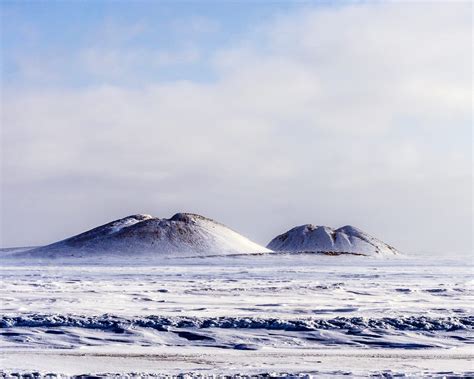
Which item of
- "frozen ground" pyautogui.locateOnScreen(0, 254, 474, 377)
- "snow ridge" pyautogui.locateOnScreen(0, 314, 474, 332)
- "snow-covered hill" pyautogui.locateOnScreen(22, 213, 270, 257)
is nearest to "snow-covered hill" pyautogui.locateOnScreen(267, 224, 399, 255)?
"snow-covered hill" pyautogui.locateOnScreen(22, 213, 270, 257)

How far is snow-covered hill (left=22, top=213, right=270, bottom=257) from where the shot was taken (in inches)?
3029

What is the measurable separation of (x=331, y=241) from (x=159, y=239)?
104ft

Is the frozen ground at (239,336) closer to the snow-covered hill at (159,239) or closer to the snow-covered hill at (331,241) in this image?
the snow-covered hill at (159,239)

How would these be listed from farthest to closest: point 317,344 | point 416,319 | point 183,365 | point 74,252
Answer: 1. point 74,252
2. point 416,319
3. point 317,344
4. point 183,365

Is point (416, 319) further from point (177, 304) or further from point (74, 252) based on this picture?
point (74, 252)

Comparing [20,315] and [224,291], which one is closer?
[20,315]

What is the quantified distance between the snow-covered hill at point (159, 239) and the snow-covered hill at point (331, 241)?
18.2 metres

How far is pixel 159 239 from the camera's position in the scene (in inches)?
3135

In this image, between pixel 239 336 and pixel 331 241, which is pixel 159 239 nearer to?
pixel 331 241

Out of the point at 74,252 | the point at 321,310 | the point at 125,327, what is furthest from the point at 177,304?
the point at 74,252

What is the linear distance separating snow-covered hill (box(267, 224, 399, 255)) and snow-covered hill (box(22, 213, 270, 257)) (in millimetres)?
18216

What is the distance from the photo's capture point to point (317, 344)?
36.5 ft

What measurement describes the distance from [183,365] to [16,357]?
2.37m

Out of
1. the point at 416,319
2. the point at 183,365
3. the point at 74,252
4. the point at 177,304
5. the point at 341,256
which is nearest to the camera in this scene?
the point at 183,365
